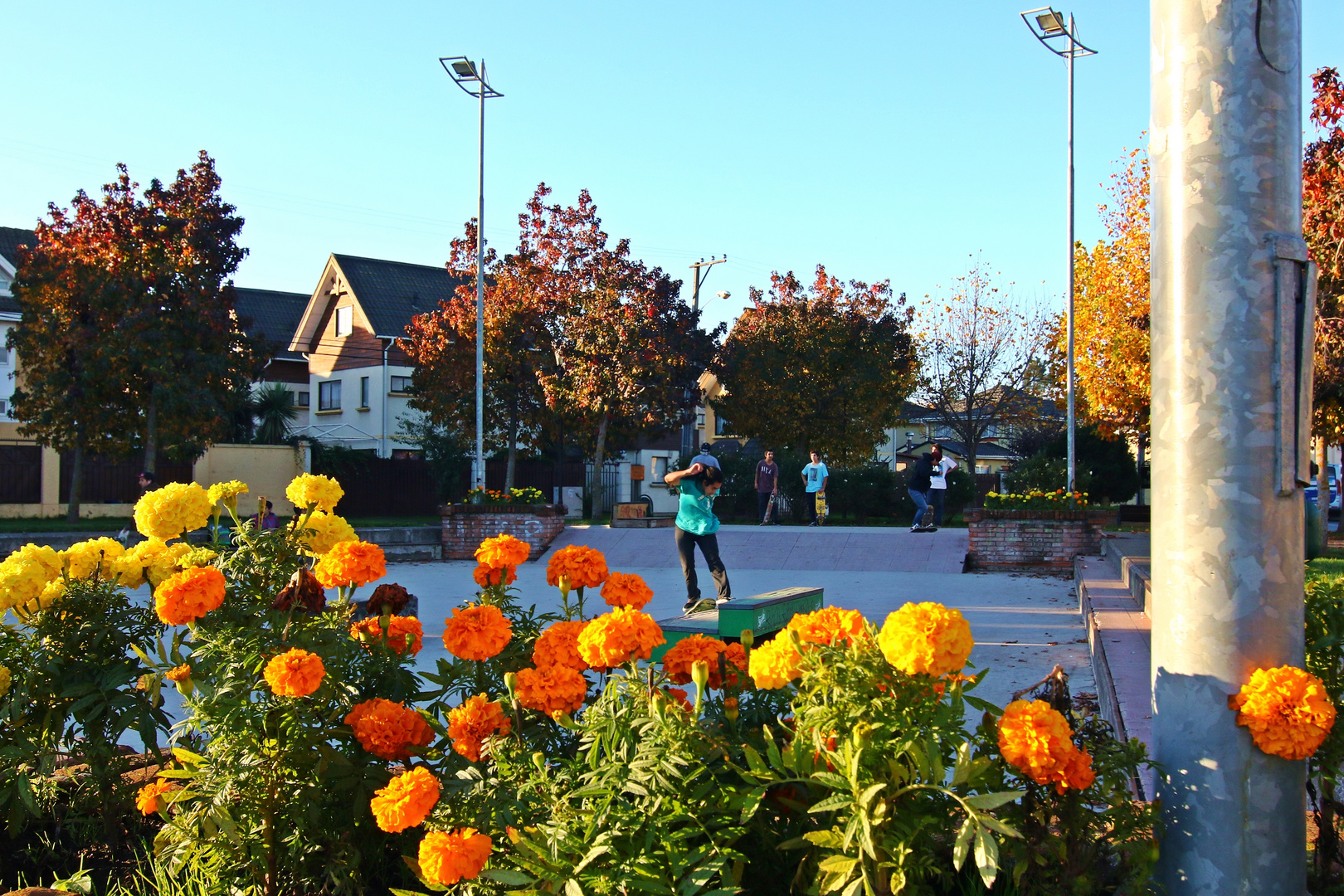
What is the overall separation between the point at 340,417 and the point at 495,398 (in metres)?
12.6

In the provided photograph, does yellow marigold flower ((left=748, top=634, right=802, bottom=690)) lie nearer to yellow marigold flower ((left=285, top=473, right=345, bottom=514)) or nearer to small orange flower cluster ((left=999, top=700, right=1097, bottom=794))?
small orange flower cluster ((left=999, top=700, right=1097, bottom=794))

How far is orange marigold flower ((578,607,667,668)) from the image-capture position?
7.81ft

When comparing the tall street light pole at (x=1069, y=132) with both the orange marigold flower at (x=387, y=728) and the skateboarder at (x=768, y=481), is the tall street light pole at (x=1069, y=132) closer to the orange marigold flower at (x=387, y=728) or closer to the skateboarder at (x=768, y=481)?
the skateboarder at (x=768, y=481)

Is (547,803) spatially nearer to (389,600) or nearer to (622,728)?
(622,728)

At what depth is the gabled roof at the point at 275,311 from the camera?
4066cm

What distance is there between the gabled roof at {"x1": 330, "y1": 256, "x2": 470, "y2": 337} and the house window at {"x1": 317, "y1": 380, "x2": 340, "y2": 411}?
3.25 meters

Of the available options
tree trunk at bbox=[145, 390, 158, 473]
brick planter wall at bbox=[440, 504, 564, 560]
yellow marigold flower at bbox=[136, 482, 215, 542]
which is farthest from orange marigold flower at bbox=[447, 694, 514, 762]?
tree trunk at bbox=[145, 390, 158, 473]

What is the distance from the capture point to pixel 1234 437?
2.22 meters

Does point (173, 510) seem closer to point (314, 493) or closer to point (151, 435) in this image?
point (314, 493)

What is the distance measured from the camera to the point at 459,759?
2.65 meters

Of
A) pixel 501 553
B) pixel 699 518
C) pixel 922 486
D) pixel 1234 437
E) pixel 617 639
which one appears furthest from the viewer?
pixel 922 486

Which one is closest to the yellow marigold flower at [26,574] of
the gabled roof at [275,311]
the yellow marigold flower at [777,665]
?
the yellow marigold flower at [777,665]

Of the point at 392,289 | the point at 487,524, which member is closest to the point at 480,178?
the point at 487,524

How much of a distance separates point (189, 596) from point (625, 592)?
3.80 ft
